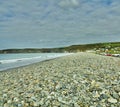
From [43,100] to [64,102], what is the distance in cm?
89

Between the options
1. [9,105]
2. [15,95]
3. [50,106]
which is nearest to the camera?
[50,106]

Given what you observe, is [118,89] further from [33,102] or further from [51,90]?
[33,102]

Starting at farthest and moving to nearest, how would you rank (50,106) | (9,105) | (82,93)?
(82,93) < (9,105) < (50,106)

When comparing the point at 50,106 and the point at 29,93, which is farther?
the point at 29,93

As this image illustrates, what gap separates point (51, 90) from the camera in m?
9.86

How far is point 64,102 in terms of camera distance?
8016 millimetres

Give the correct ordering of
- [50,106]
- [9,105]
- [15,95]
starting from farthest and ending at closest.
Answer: [15,95] → [9,105] → [50,106]

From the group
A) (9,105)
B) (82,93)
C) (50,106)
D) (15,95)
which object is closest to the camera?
(50,106)

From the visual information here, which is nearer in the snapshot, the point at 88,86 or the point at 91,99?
the point at 91,99

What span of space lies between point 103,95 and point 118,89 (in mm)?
1139

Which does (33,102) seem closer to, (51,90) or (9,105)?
(9,105)

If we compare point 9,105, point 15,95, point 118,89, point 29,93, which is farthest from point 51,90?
point 118,89

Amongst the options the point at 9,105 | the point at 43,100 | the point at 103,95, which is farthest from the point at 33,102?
the point at 103,95

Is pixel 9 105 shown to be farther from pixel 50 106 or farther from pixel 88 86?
pixel 88 86
